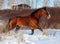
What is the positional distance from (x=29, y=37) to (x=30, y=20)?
14 cm

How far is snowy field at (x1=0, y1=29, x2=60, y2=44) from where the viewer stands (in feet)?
3.67

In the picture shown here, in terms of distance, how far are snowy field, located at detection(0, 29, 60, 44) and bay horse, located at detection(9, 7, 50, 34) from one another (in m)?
0.04

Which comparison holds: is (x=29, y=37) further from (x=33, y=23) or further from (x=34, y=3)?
(x=34, y=3)

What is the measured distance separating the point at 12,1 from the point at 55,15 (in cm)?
39

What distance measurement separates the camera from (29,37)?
1.16 metres

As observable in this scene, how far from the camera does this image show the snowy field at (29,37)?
1117 millimetres

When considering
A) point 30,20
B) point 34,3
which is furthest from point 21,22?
point 34,3

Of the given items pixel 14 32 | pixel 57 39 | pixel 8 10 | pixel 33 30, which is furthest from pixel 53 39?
pixel 8 10

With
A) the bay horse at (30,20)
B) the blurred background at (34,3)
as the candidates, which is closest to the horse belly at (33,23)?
the bay horse at (30,20)

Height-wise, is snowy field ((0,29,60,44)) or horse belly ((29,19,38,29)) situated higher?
horse belly ((29,19,38,29))

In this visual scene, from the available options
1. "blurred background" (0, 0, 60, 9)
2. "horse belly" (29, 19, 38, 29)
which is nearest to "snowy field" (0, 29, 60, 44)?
"horse belly" (29, 19, 38, 29)

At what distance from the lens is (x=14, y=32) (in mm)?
1190

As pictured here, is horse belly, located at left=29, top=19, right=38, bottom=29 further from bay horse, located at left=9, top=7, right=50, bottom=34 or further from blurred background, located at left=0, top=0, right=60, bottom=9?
blurred background, located at left=0, top=0, right=60, bottom=9

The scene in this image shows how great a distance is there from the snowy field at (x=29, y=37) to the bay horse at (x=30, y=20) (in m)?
0.04
